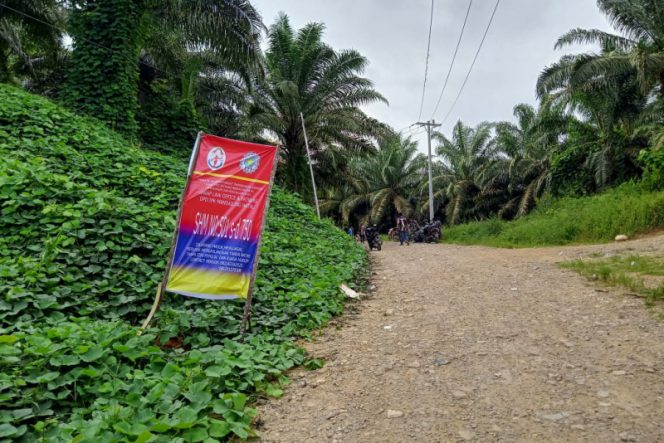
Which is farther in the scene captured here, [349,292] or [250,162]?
[349,292]

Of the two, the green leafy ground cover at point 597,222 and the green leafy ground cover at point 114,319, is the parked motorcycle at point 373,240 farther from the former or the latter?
the green leafy ground cover at point 114,319

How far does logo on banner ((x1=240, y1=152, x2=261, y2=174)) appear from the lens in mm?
3686

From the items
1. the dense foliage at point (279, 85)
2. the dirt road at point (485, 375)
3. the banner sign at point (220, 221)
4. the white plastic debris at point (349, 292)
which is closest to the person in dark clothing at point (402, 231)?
the dense foliage at point (279, 85)

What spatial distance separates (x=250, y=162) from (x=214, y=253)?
0.90 m

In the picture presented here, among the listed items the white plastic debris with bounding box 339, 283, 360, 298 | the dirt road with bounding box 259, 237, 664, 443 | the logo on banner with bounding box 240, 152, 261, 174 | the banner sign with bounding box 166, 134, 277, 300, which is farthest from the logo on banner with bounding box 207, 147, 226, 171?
the white plastic debris with bounding box 339, 283, 360, 298

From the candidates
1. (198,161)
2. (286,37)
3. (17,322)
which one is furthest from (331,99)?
(17,322)

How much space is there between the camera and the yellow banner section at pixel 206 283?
11.2ft

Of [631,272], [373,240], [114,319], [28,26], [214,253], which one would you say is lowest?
[114,319]

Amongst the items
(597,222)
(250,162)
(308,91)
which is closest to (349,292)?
(250,162)

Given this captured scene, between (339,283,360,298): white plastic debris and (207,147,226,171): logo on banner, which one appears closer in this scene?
(207,147,226,171): logo on banner

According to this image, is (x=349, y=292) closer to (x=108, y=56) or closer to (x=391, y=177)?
(x=108, y=56)

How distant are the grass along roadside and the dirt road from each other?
24 centimetres

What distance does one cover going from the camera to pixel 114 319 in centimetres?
317

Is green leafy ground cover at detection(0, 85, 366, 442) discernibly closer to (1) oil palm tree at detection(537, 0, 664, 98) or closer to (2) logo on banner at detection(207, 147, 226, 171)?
(2) logo on banner at detection(207, 147, 226, 171)
